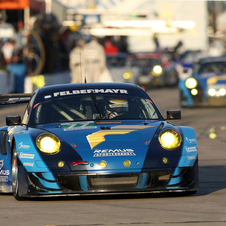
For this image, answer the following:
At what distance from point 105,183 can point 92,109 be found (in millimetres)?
1297

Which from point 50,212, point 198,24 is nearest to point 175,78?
point 50,212

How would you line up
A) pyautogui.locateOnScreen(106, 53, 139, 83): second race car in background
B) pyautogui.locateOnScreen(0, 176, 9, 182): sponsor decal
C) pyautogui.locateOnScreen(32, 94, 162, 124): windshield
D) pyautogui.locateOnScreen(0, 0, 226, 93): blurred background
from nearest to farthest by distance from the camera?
1. pyautogui.locateOnScreen(0, 176, 9, 182): sponsor decal
2. pyautogui.locateOnScreen(32, 94, 162, 124): windshield
3. pyautogui.locateOnScreen(0, 0, 226, 93): blurred background
4. pyautogui.locateOnScreen(106, 53, 139, 83): second race car in background

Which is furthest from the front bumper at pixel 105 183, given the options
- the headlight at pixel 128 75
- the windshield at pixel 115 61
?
the windshield at pixel 115 61

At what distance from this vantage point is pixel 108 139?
573 cm

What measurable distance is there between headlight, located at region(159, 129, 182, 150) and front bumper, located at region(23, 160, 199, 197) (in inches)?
9.0

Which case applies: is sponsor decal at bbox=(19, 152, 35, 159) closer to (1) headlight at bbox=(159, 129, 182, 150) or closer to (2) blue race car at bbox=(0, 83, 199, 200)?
(2) blue race car at bbox=(0, 83, 199, 200)

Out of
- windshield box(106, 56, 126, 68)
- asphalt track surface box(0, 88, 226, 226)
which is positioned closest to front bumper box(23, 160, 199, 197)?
asphalt track surface box(0, 88, 226, 226)

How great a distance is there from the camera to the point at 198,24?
6938 cm

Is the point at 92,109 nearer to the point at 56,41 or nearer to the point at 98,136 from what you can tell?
the point at 98,136

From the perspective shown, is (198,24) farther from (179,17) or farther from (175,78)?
(175,78)

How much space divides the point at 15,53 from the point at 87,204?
2119 centimetres

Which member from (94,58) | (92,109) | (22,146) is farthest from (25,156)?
(94,58)

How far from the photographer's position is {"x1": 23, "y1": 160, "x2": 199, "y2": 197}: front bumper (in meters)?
5.53

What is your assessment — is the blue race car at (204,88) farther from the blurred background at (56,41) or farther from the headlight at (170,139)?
the headlight at (170,139)
